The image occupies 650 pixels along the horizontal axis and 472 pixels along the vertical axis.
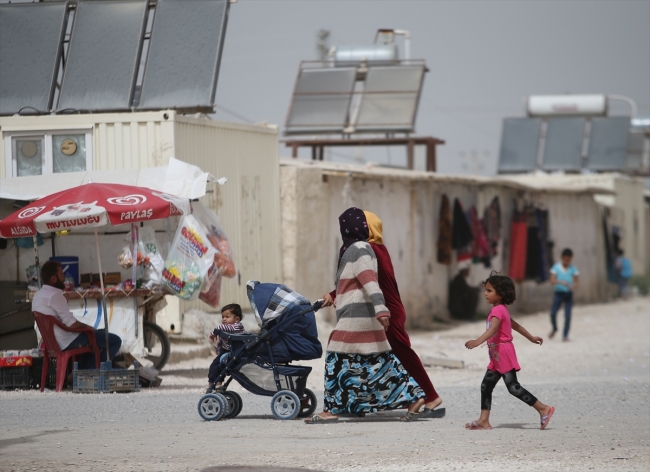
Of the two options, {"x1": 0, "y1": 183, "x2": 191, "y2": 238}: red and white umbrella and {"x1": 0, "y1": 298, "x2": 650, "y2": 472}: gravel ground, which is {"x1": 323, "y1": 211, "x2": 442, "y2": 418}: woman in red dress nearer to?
{"x1": 0, "y1": 298, "x2": 650, "y2": 472}: gravel ground

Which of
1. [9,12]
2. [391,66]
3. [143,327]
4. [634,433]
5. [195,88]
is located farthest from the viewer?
[391,66]

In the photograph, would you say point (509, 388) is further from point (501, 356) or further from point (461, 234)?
point (461, 234)

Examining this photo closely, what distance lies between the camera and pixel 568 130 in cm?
3238

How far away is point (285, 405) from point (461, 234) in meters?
12.3

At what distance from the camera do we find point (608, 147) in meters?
30.6

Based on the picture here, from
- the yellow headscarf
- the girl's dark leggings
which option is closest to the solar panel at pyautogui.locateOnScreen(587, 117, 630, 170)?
the yellow headscarf

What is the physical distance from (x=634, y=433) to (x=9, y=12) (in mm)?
10156

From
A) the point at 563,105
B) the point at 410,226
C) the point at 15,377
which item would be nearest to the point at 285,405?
the point at 15,377

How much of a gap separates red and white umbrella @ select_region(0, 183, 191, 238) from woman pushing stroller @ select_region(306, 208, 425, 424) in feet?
8.79

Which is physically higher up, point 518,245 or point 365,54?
point 365,54

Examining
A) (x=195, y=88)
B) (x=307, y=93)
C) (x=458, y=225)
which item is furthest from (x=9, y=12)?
(x=307, y=93)

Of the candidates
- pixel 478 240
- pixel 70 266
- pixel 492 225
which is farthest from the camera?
pixel 492 225

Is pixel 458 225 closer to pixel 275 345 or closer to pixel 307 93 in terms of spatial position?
pixel 307 93

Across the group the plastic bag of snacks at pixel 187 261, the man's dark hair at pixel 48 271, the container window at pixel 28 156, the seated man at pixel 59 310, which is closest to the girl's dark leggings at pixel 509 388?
the plastic bag of snacks at pixel 187 261
